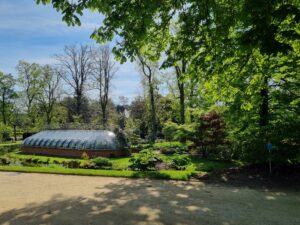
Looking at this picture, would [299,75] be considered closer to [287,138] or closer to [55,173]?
[287,138]

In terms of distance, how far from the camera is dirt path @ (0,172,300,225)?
7809mm

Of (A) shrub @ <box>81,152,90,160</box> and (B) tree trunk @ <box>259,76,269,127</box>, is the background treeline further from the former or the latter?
(A) shrub @ <box>81,152,90,160</box>

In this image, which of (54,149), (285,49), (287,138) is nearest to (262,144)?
(287,138)

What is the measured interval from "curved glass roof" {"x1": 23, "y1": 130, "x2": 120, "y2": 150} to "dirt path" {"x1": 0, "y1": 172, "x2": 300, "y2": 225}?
13004 mm

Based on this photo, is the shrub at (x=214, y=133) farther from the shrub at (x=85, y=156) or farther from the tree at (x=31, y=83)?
the tree at (x=31, y=83)

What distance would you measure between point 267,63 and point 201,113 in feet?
32.6

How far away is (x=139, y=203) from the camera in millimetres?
9398

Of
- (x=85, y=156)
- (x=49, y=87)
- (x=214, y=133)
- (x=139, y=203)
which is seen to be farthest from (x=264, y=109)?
(x=49, y=87)

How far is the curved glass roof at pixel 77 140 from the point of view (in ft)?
87.5

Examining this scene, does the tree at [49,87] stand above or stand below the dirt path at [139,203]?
above

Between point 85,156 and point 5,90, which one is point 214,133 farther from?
point 5,90

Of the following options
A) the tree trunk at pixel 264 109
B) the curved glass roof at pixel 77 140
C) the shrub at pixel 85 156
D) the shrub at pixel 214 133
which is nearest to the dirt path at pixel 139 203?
the tree trunk at pixel 264 109

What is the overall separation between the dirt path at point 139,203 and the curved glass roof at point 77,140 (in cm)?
1300

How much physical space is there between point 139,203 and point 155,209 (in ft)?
2.99
